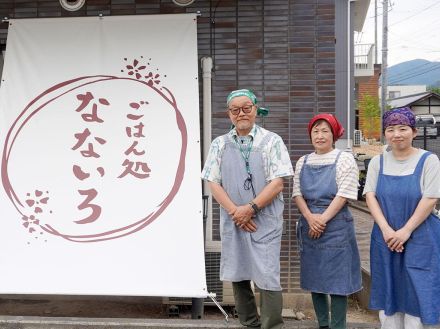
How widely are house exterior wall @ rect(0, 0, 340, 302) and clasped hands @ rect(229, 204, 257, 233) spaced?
148cm

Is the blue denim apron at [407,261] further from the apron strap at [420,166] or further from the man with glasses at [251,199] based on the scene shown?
the man with glasses at [251,199]

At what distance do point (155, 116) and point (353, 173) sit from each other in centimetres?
189

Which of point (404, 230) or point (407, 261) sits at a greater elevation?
point (404, 230)

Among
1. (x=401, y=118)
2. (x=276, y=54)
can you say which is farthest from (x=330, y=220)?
(x=276, y=54)

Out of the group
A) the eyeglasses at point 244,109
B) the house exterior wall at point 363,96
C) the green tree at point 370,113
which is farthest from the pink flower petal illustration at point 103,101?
the green tree at point 370,113

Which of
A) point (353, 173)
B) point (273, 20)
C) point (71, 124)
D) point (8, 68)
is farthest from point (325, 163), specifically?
point (8, 68)

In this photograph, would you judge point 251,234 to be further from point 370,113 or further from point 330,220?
point 370,113

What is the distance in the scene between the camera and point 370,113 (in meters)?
29.8

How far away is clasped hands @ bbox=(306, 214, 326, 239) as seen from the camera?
10.6ft

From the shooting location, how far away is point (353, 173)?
3.24 meters

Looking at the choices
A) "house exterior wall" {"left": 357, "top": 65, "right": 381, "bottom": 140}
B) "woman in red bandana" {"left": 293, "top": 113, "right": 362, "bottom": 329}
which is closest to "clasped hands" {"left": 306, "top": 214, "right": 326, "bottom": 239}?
"woman in red bandana" {"left": 293, "top": 113, "right": 362, "bottom": 329}

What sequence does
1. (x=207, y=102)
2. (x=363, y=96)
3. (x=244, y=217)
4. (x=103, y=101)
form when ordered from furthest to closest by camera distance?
(x=363, y=96)
(x=207, y=102)
(x=103, y=101)
(x=244, y=217)

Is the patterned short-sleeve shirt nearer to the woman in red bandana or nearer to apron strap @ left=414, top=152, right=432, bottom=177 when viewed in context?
the woman in red bandana

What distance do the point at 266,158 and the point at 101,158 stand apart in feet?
5.51
